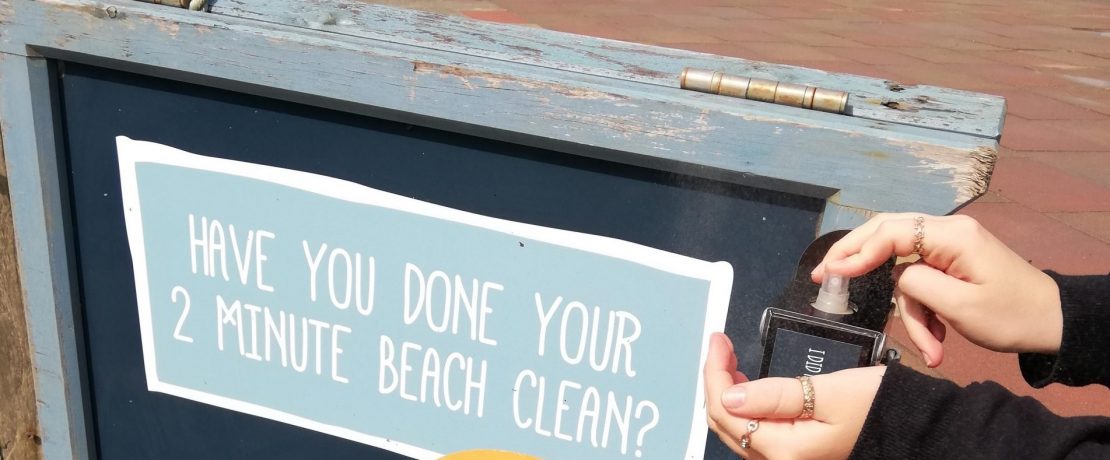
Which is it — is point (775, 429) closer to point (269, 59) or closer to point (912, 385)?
point (912, 385)

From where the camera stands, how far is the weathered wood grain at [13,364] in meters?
1.44

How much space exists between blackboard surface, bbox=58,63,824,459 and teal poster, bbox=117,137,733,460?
0.9 inches

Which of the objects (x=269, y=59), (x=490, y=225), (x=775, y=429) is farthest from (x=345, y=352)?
(x=775, y=429)

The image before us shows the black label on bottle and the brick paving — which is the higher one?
the black label on bottle

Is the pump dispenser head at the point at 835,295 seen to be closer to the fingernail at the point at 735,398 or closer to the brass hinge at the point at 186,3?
the fingernail at the point at 735,398

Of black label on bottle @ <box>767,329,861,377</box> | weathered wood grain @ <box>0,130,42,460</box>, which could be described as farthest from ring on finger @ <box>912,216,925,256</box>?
weathered wood grain @ <box>0,130,42,460</box>

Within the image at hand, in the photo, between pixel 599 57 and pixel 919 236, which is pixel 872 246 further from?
pixel 599 57

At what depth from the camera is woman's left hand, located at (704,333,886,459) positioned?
817 mm

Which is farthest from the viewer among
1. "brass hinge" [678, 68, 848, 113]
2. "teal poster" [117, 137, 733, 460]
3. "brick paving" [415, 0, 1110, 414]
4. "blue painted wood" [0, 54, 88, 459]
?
"brick paving" [415, 0, 1110, 414]

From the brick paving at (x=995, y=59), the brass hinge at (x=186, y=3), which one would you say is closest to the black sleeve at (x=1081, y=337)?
the brass hinge at (x=186, y=3)

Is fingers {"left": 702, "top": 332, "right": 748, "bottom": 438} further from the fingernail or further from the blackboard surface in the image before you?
the blackboard surface

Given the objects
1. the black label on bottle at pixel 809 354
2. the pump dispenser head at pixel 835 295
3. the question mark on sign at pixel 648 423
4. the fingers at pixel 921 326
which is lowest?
the question mark on sign at pixel 648 423

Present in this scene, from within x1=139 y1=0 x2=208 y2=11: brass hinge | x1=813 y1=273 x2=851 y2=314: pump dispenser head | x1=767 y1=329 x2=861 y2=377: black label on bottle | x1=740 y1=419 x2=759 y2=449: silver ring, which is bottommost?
x1=740 y1=419 x2=759 y2=449: silver ring

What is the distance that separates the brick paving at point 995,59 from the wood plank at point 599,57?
1.38 m
